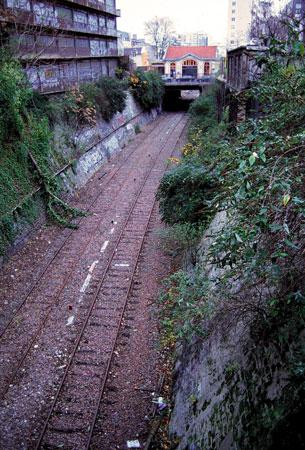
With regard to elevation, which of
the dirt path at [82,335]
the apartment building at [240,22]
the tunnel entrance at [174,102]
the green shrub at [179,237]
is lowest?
the dirt path at [82,335]

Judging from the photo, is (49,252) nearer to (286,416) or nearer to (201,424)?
(201,424)

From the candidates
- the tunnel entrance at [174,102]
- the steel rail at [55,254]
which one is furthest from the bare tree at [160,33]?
the steel rail at [55,254]

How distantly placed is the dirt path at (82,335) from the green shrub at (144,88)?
23.5 meters

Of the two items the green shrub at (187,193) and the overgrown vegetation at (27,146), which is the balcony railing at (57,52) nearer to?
the overgrown vegetation at (27,146)

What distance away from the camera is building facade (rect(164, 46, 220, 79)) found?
58.7 metres

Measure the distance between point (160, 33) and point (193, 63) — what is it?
123 ft

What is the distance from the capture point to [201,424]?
6.02 m

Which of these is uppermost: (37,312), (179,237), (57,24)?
(57,24)

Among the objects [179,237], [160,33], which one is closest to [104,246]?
[179,237]

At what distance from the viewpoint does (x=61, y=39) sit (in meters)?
24.0

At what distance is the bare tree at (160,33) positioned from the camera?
293 feet

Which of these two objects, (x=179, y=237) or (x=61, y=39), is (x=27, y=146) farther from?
(x=61, y=39)

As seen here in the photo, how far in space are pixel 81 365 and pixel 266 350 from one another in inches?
197

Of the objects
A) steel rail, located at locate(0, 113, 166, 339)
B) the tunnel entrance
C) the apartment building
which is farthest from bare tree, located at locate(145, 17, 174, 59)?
steel rail, located at locate(0, 113, 166, 339)
